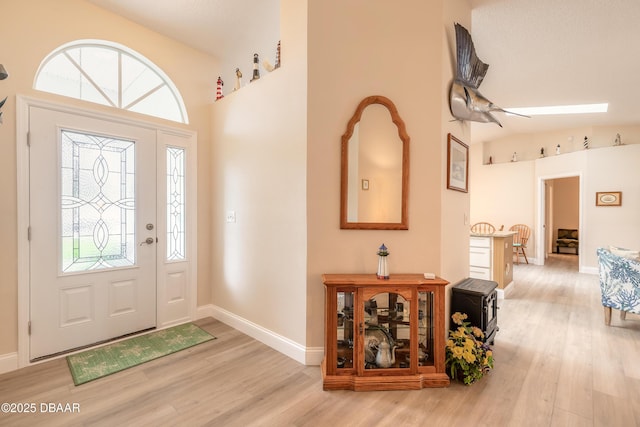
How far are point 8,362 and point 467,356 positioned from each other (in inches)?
136

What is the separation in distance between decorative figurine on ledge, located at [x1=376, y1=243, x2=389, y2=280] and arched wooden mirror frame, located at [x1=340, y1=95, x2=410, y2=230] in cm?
23

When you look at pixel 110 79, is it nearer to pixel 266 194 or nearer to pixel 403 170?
pixel 266 194

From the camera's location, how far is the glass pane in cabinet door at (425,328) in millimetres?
2150

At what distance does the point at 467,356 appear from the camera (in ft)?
6.90

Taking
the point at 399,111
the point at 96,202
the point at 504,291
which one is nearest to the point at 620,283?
the point at 504,291

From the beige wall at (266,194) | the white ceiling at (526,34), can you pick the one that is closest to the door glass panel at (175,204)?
the beige wall at (266,194)

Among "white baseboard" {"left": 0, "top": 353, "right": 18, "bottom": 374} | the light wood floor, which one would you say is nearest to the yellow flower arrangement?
the light wood floor

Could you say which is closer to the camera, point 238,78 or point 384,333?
point 384,333

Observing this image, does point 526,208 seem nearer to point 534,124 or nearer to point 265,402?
point 534,124

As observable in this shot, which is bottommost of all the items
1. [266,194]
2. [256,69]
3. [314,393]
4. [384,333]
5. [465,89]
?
[314,393]

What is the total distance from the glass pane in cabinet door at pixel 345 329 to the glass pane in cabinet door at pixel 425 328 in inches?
19.8

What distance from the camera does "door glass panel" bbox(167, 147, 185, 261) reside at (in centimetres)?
319

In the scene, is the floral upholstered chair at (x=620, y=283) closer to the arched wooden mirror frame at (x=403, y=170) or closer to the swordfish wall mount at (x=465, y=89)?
the swordfish wall mount at (x=465, y=89)

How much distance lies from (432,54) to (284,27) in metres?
1.27
